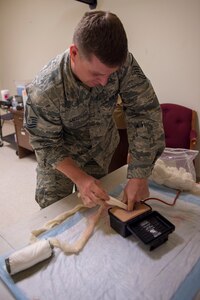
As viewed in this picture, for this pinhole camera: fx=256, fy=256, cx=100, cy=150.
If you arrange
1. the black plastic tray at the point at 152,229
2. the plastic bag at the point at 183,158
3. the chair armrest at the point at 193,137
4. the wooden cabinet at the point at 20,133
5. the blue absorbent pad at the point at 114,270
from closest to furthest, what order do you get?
the blue absorbent pad at the point at 114,270, the black plastic tray at the point at 152,229, the plastic bag at the point at 183,158, the chair armrest at the point at 193,137, the wooden cabinet at the point at 20,133

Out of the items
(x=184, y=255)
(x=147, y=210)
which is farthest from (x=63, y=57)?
(x=184, y=255)

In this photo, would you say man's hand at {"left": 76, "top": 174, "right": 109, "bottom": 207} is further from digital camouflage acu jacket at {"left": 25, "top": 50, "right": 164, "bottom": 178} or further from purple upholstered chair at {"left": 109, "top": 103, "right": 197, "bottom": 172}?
Answer: purple upholstered chair at {"left": 109, "top": 103, "right": 197, "bottom": 172}

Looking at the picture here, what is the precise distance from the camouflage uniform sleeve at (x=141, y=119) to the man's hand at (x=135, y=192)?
0.08ft

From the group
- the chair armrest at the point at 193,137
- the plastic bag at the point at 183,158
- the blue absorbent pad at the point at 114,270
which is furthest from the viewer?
the chair armrest at the point at 193,137

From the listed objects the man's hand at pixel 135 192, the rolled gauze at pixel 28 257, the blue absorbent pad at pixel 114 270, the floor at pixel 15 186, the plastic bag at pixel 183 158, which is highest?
the man's hand at pixel 135 192

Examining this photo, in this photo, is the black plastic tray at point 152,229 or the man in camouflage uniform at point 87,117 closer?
the black plastic tray at point 152,229

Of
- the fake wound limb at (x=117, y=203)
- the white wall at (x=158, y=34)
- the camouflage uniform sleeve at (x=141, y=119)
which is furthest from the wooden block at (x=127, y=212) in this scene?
the white wall at (x=158, y=34)

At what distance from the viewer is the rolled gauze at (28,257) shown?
2.25 ft

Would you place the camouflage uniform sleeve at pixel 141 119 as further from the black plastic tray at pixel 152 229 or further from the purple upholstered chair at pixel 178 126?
the purple upholstered chair at pixel 178 126

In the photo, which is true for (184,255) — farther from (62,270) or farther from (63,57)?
(63,57)

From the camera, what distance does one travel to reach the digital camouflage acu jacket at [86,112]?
871 millimetres

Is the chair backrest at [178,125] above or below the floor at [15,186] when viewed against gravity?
above

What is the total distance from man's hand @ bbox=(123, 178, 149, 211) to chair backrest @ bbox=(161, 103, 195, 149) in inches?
47.1

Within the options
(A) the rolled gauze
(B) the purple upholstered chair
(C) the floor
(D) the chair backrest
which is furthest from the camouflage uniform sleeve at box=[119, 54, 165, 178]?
(C) the floor
